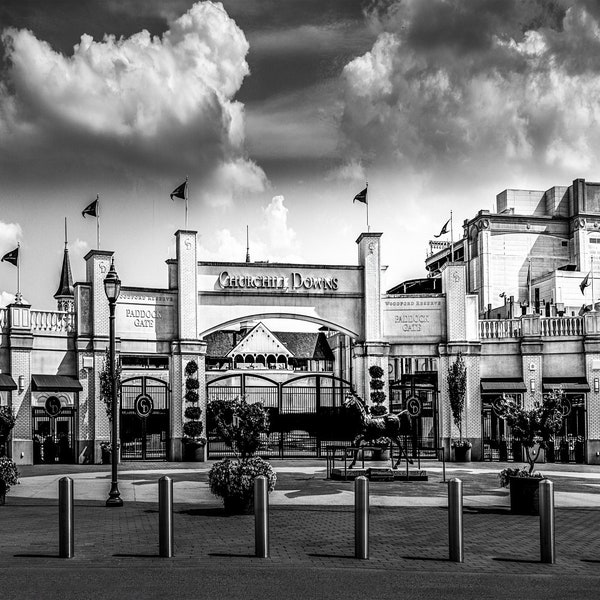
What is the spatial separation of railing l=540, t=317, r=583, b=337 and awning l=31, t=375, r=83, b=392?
776 inches

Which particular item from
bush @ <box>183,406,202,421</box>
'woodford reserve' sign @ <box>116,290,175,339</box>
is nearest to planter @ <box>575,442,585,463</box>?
bush @ <box>183,406,202,421</box>

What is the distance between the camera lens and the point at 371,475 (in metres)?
27.3

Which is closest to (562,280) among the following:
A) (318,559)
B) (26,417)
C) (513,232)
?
(513,232)

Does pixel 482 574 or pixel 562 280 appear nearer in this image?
pixel 482 574

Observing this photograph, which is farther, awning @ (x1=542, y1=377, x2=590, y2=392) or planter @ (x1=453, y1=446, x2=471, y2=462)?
awning @ (x1=542, y1=377, x2=590, y2=392)

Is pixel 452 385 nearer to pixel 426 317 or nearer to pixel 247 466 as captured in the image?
pixel 426 317

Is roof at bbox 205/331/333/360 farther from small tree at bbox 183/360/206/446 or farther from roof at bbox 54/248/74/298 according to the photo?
small tree at bbox 183/360/206/446

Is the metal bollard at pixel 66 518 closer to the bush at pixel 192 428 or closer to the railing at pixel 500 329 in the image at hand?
the bush at pixel 192 428

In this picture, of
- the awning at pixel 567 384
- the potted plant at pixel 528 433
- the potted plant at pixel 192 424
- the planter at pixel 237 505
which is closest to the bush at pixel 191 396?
the potted plant at pixel 192 424

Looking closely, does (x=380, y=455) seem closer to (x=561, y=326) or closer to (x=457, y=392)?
(x=457, y=392)

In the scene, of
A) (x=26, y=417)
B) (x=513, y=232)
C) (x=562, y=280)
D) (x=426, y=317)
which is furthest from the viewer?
(x=513, y=232)

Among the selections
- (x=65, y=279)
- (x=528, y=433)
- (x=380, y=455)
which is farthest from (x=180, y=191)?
(x=65, y=279)

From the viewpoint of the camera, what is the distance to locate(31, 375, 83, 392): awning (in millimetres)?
34844

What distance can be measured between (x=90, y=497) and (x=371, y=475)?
8639mm
